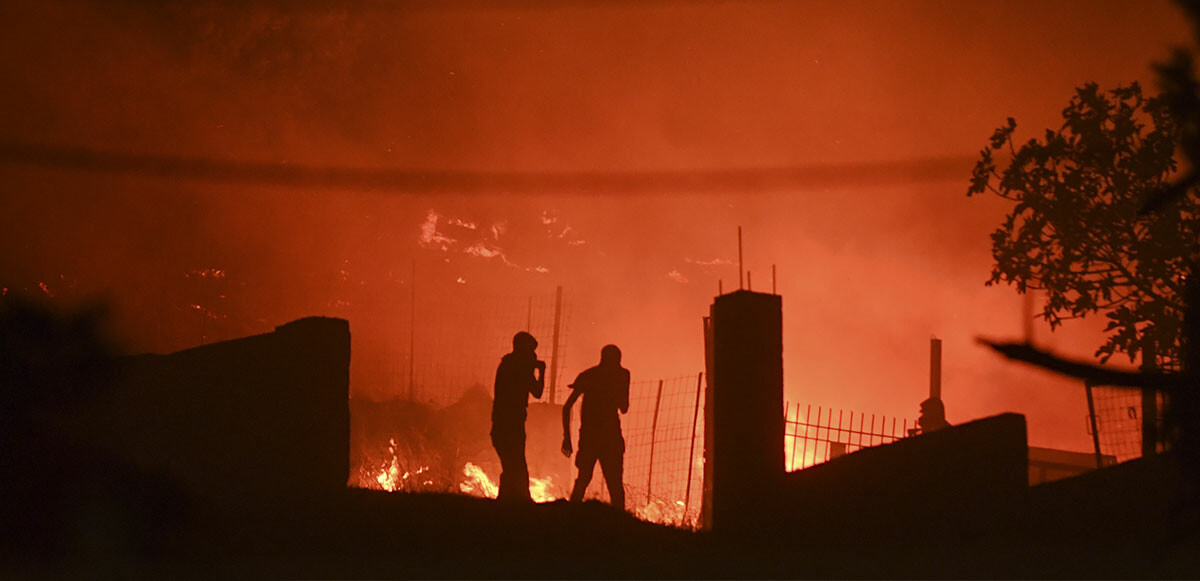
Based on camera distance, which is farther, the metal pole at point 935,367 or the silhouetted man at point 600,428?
the metal pole at point 935,367

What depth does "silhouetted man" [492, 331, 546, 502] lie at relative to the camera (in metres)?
9.44

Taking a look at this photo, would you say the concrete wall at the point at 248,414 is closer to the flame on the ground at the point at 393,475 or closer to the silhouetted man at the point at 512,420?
the silhouetted man at the point at 512,420

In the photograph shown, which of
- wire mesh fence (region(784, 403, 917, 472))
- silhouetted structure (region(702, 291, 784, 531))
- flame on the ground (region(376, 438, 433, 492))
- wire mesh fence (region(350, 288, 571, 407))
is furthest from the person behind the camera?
wire mesh fence (region(350, 288, 571, 407))

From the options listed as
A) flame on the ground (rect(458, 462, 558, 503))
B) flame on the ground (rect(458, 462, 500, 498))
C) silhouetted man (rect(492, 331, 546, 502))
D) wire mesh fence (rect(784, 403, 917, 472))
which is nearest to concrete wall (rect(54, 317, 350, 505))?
silhouetted man (rect(492, 331, 546, 502))

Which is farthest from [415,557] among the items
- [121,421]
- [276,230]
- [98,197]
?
[276,230]

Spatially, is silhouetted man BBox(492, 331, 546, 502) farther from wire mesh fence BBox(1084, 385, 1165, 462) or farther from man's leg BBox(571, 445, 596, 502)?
wire mesh fence BBox(1084, 385, 1165, 462)

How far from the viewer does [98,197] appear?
2362 cm

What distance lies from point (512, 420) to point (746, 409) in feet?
11.6

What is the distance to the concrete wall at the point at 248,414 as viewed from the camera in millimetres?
6789

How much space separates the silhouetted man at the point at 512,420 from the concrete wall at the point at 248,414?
5.27 feet

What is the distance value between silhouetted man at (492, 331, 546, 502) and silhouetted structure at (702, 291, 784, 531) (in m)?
3.24

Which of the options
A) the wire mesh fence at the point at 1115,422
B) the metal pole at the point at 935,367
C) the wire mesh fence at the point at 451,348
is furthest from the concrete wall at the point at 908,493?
the metal pole at the point at 935,367

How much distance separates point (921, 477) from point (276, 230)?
24.3 meters

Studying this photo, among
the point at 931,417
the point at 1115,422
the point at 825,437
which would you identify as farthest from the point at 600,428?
the point at 825,437
